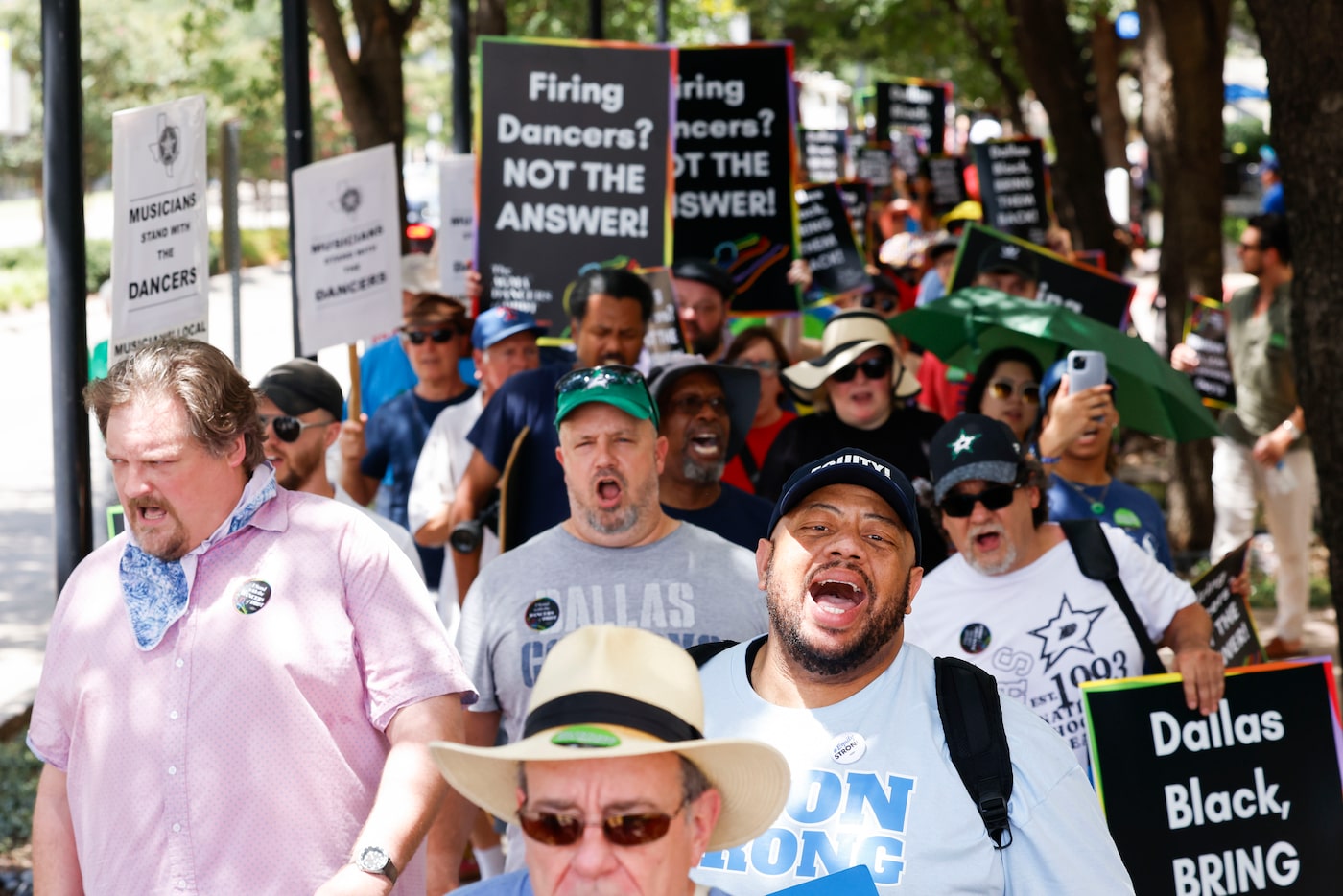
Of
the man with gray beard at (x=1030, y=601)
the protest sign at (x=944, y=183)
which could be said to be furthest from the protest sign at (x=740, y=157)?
the protest sign at (x=944, y=183)

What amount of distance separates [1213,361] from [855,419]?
4123 millimetres

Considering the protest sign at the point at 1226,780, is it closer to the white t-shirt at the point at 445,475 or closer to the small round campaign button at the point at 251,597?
the small round campaign button at the point at 251,597

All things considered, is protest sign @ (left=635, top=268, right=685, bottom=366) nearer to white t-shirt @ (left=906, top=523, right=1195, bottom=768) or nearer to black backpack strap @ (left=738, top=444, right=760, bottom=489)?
black backpack strap @ (left=738, top=444, right=760, bottom=489)

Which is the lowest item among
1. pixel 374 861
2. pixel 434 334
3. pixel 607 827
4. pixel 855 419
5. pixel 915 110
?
pixel 374 861

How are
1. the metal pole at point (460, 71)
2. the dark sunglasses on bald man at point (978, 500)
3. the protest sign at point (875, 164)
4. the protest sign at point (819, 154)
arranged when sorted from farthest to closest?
the protest sign at point (875, 164) → the protest sign at point (819, 154) → the metal pole at point (460, 71) → the dark sunglasses on bald man at point (978, 500)

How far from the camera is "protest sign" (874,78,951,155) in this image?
21531 millimetres

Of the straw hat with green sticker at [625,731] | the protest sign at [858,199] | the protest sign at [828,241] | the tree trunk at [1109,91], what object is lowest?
Result: the straw hat with green sticker at [625,731]

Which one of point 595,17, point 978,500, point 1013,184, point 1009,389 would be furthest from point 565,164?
point 1013,184

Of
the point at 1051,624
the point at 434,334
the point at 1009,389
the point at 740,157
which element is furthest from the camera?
the point at 740,157

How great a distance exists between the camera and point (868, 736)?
329cm

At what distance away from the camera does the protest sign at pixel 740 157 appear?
342 inches

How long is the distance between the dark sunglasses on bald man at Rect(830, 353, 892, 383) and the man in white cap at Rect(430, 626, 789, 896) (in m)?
4.05

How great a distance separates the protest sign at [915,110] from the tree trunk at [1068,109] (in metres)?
5.35

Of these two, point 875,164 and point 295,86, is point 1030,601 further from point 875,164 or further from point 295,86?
point 875,164
